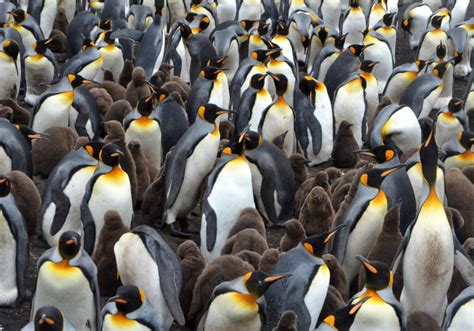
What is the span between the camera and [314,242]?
5754 millimetres

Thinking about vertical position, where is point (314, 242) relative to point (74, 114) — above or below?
above

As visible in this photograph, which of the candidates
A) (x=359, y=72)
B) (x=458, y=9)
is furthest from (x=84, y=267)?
(x=458, y=9)

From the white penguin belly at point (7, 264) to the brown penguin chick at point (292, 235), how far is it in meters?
1.56

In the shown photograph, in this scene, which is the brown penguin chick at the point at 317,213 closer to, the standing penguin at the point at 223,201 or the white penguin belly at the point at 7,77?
the standing penguin at the point at 223,201

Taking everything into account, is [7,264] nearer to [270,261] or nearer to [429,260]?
[270,261]

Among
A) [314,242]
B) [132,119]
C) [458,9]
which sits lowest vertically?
[458,9]

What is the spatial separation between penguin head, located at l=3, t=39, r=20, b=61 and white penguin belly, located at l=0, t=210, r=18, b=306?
403 centimetres

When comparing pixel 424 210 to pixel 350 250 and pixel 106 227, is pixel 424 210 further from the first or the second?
pixel 106 227

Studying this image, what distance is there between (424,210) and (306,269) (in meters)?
0.79

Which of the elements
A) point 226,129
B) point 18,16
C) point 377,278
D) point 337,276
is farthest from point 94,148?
point 18,16

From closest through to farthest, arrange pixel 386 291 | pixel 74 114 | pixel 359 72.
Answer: pixel 386 291, pixel 74 114, pixel 359 72

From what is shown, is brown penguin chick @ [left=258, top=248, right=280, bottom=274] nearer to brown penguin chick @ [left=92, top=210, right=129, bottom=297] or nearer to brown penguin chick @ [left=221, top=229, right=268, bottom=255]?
brown penguin chick @ [left=221, top=229, right=268, bottom=255]

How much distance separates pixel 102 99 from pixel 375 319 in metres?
4.52

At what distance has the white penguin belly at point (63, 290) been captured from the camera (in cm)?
552
